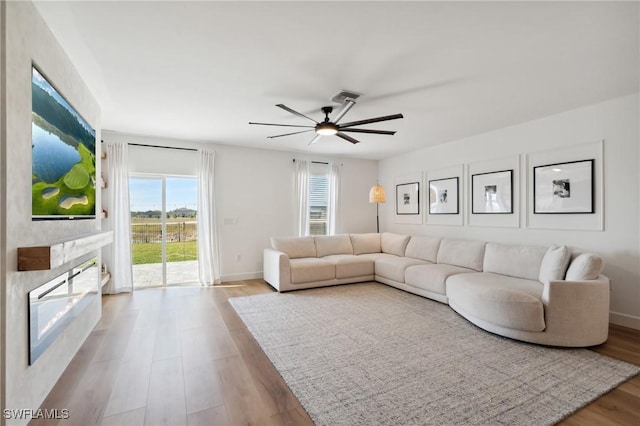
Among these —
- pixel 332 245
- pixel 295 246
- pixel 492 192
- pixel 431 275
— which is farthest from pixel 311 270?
pixel 492 192

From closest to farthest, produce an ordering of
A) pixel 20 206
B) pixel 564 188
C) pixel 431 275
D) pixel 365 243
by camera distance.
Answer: pixel 20 206 → pixel 564 188 → pixel 431 275 → pixel 365 243

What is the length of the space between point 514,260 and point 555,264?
617 millimetres

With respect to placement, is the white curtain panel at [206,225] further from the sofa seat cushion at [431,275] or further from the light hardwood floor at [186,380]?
the sofa seat cushion at [431,275]

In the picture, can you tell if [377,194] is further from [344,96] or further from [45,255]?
[45,255]

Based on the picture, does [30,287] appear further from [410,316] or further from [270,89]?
[410,316]

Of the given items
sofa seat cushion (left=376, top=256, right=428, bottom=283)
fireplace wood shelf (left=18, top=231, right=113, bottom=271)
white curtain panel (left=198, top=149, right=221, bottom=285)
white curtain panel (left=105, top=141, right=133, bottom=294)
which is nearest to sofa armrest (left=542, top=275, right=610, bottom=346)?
sofa seat cushion (left=376, top=256, right=428, bottom=283)

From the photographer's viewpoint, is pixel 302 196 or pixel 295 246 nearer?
pixel 295 246

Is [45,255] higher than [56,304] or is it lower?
higher

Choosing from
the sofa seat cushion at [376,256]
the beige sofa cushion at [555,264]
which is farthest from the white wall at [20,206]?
the sofa seat cushion at [376,256]

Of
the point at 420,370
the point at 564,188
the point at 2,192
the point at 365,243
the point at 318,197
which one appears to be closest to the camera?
the point at 2,192

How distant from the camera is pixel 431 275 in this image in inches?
163

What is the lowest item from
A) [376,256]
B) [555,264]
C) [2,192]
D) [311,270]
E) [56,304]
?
[311,270]

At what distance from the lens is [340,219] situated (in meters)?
6.72

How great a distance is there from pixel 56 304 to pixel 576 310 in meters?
4.41
